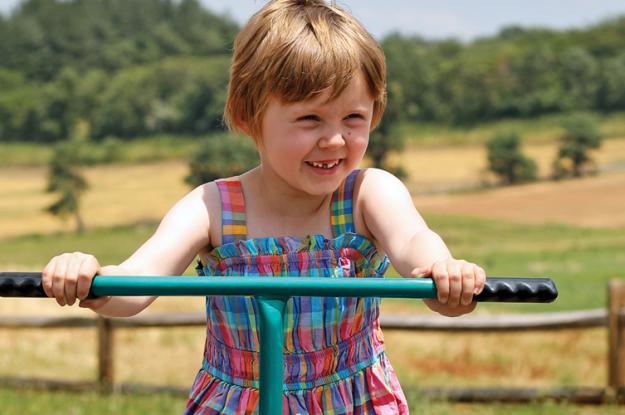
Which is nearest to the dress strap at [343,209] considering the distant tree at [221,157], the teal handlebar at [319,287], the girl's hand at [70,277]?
the teal handlebar at [319,287]

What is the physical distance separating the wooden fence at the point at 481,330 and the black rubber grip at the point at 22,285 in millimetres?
5132

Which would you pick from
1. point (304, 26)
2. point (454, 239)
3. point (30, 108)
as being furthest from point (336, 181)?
point (30, 108)

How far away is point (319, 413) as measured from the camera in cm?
227

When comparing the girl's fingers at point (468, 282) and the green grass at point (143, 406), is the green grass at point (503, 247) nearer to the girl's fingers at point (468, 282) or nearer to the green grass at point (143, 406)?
the green grass at point (143, 406)

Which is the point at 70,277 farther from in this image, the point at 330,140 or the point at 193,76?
the point at 193,76

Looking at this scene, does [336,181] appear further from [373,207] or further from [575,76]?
[575,76]

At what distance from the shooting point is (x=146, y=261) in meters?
2.20

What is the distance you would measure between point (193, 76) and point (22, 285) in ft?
197

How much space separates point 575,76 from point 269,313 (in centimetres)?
5836

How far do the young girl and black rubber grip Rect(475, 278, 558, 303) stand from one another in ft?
0.86

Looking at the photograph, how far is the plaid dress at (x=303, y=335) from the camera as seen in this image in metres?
2.29

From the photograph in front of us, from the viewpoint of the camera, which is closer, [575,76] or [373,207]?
[373,207]

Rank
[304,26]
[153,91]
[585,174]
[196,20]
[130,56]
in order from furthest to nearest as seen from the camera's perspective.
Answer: [196,20], [130,56], [153,91], [585,174], [304,26]

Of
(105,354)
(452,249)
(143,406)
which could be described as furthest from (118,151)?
(143,406)
